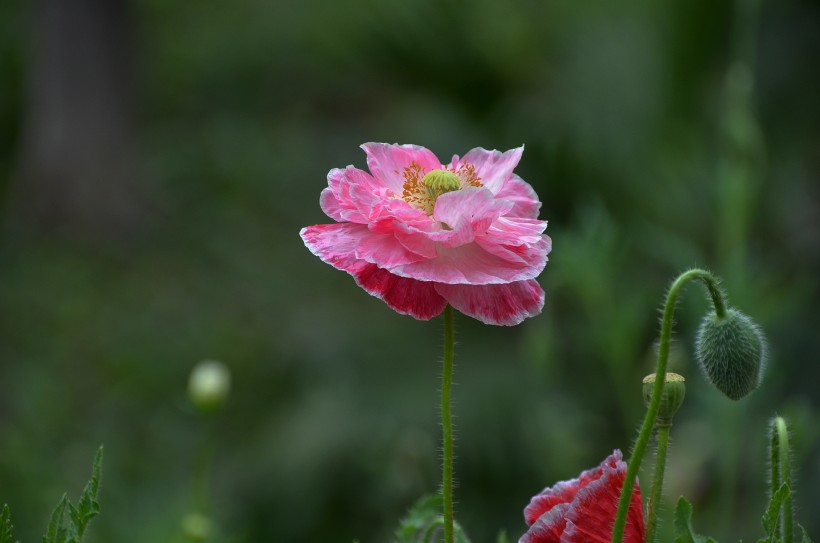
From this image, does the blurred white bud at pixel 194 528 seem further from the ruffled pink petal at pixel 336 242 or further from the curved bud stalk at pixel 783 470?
Result: the curved bud stalk at pixel 783 470

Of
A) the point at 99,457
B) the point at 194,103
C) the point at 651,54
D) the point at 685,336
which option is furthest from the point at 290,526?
the point at 194,103

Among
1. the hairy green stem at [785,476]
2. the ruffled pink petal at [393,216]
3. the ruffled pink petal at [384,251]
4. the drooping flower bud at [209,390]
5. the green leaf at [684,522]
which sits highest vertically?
the drooping flower bud at [209,390]

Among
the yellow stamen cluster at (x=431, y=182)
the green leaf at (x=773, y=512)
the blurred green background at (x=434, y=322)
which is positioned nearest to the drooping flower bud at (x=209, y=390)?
the blurred green background at (x=434, y=322)

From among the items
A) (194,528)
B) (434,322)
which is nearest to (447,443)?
(194,528)

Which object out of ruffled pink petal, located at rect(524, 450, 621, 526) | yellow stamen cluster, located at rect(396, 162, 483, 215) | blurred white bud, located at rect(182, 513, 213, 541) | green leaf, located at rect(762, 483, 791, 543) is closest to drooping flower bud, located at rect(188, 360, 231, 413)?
blurred white bud, located at rect(182, 513, 213, 541)

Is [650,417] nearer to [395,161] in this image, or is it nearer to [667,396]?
[667,396]

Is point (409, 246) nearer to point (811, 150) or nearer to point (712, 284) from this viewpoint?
point (712, 284)
